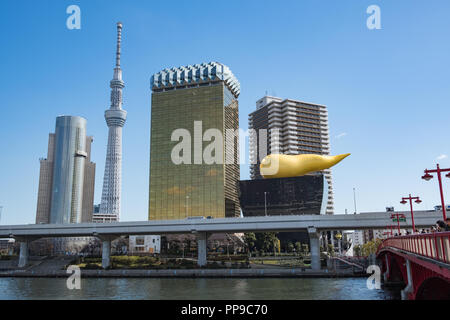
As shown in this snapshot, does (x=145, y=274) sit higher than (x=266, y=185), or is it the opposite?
(x=266, y=185)

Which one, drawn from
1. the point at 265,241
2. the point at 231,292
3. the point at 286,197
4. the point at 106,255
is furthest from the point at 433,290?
the point at 286,197

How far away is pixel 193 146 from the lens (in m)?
150

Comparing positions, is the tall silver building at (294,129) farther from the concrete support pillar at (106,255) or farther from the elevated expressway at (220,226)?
the concrete support pillar at (106,255)

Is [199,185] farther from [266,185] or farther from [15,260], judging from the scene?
[15,260]

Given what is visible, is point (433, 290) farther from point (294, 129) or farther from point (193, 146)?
point (294, 129)

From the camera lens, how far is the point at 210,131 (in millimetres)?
145000

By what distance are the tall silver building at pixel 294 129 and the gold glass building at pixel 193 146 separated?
632 inches

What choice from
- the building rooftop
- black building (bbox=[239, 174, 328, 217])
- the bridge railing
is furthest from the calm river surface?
the building rooftop

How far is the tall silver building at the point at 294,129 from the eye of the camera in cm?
16500

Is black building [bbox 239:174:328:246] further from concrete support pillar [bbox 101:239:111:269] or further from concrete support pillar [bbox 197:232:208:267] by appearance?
concrete support pillar [bbox 101:239:111:269]

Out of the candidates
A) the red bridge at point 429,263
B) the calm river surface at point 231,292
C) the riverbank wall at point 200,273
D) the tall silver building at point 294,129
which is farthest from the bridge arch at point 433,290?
the tall silver building at point 294,129

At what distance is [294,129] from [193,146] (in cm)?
4477
